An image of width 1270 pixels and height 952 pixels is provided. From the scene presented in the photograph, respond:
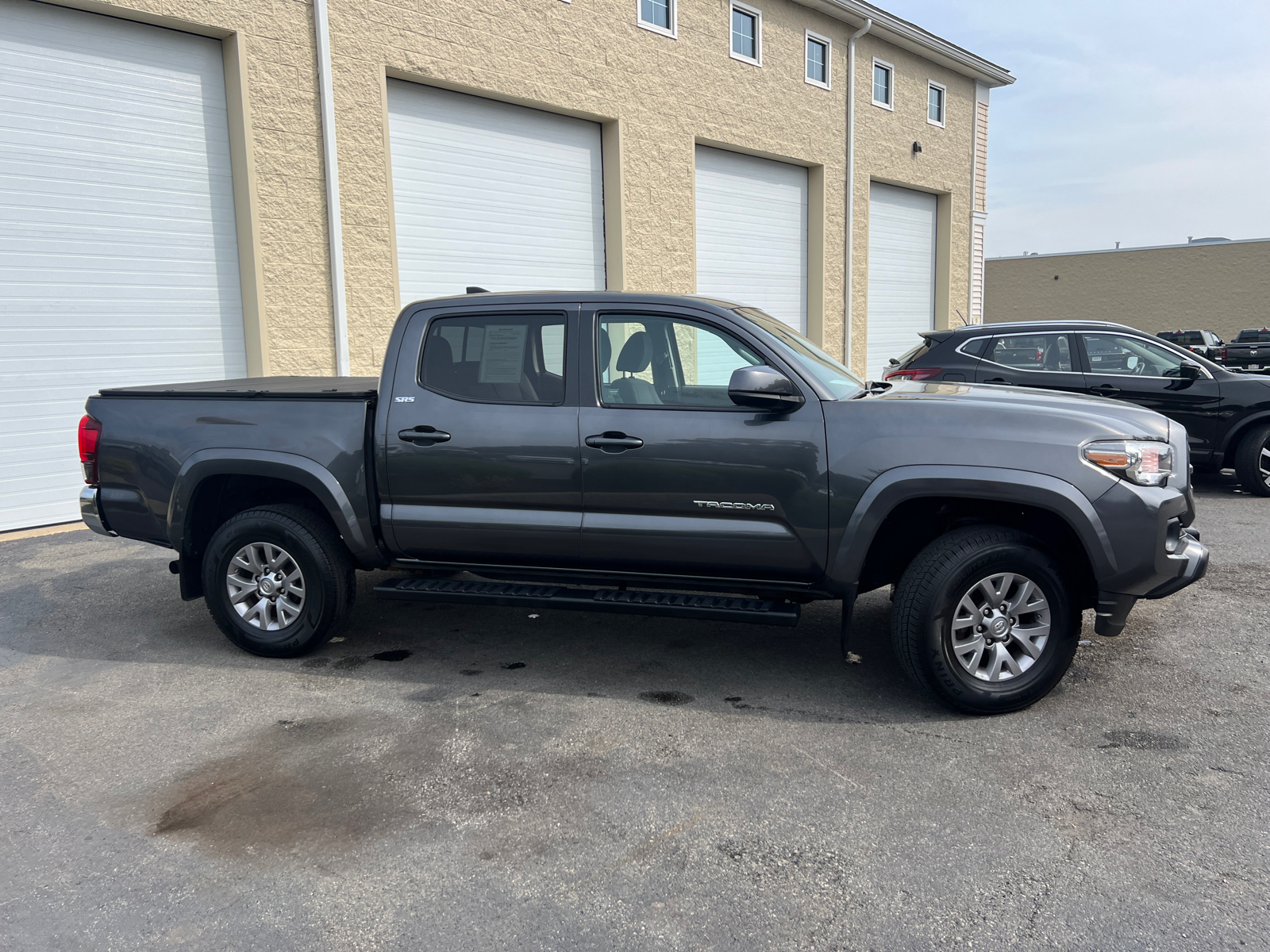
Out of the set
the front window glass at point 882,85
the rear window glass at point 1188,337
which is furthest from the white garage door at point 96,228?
the rear window glass at point 1188,337

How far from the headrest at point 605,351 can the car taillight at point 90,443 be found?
2879 mm

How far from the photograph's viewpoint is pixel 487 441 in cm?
459

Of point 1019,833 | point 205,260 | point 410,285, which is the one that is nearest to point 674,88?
point 410,285

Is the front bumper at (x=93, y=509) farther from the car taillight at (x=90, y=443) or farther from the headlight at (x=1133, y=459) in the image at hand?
the headlight at (x=1133, y=459)

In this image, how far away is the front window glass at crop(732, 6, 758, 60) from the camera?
1539 cm

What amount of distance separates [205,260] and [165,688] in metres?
6.49

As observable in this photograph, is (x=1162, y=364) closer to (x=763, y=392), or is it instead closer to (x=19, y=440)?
(x=763, y=392)

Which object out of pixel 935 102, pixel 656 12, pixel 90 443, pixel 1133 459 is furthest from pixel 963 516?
pixel 935 102

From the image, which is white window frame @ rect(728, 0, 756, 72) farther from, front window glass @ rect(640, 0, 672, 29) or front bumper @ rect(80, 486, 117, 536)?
front bumper @ rect(80, 486, 117, 536)

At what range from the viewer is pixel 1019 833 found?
3104 millimetres

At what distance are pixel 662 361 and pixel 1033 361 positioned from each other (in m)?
6.20

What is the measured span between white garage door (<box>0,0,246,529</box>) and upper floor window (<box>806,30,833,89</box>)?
36.0 feet

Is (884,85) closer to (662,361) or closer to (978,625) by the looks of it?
(662,361)

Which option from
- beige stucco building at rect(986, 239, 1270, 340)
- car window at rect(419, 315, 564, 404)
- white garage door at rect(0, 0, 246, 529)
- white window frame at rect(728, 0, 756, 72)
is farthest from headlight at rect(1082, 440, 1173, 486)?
beige stucco building at rect(986, 239, 1270, 340)
